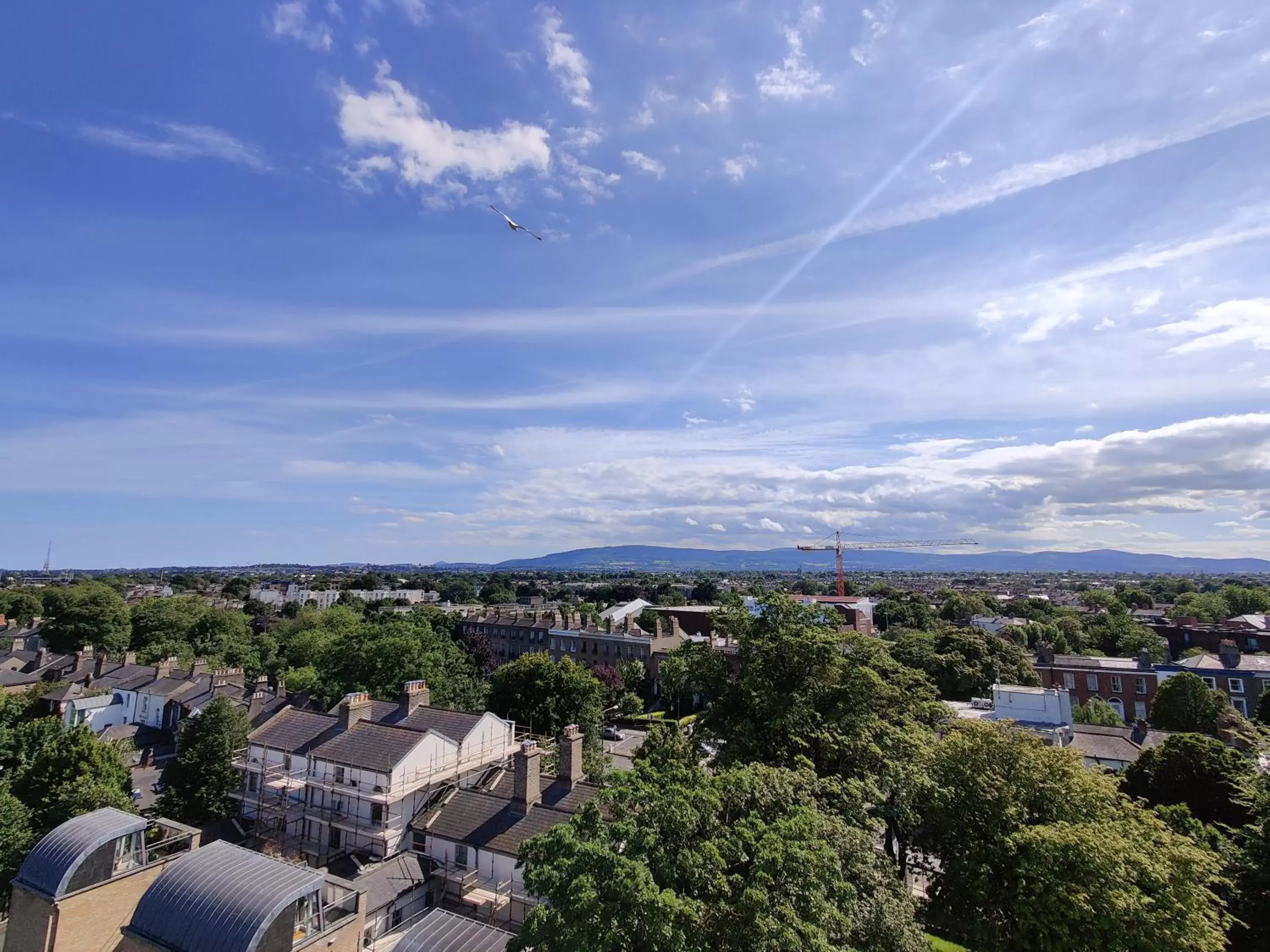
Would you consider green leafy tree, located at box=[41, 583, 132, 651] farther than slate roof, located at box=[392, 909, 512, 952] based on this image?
Yes

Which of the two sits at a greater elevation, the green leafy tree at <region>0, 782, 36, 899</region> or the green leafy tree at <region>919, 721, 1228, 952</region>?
the green leafy tree at <region>919, 721, 1228, 952</region>

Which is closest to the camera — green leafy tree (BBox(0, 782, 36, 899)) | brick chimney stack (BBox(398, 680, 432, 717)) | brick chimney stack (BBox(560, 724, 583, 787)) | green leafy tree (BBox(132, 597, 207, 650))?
green leafy tree (BBox(0, 782, 36, 899))

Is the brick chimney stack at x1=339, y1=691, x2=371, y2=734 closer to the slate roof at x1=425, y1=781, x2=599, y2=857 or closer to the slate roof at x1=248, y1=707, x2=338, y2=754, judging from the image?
the slate roof at x1=248, y1=707, x2=338, y2=754

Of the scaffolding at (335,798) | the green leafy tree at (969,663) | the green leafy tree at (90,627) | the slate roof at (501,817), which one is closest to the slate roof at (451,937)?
the slate roof at (501,817)

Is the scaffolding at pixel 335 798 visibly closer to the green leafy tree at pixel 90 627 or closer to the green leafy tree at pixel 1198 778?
the green leafy tree at pixel 1198 778

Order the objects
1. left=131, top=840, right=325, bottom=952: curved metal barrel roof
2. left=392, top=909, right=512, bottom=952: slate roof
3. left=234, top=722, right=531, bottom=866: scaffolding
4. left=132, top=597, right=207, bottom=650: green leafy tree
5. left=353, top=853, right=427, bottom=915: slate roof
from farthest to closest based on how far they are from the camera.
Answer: left=132, top=597, right=207, bottom=650: green leafy tree < left=234, top=722, right=531, bottom=866: scaffolding < left=353, top=853, right=427, bottom=915: slate roof < left=392, top=909, right=512, bottom=952: slate roof < left=131, top=840, right=325, bottom=952: curved metal barrel roof

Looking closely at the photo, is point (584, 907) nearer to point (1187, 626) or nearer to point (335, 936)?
point (335, 936)

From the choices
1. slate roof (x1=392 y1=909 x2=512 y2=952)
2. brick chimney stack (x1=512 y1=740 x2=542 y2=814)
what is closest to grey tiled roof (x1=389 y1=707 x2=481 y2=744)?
brick chimney stack (x1=512 y1=740 x2=542 y2=814)

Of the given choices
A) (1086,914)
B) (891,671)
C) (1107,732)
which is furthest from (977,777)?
(1107,732)
